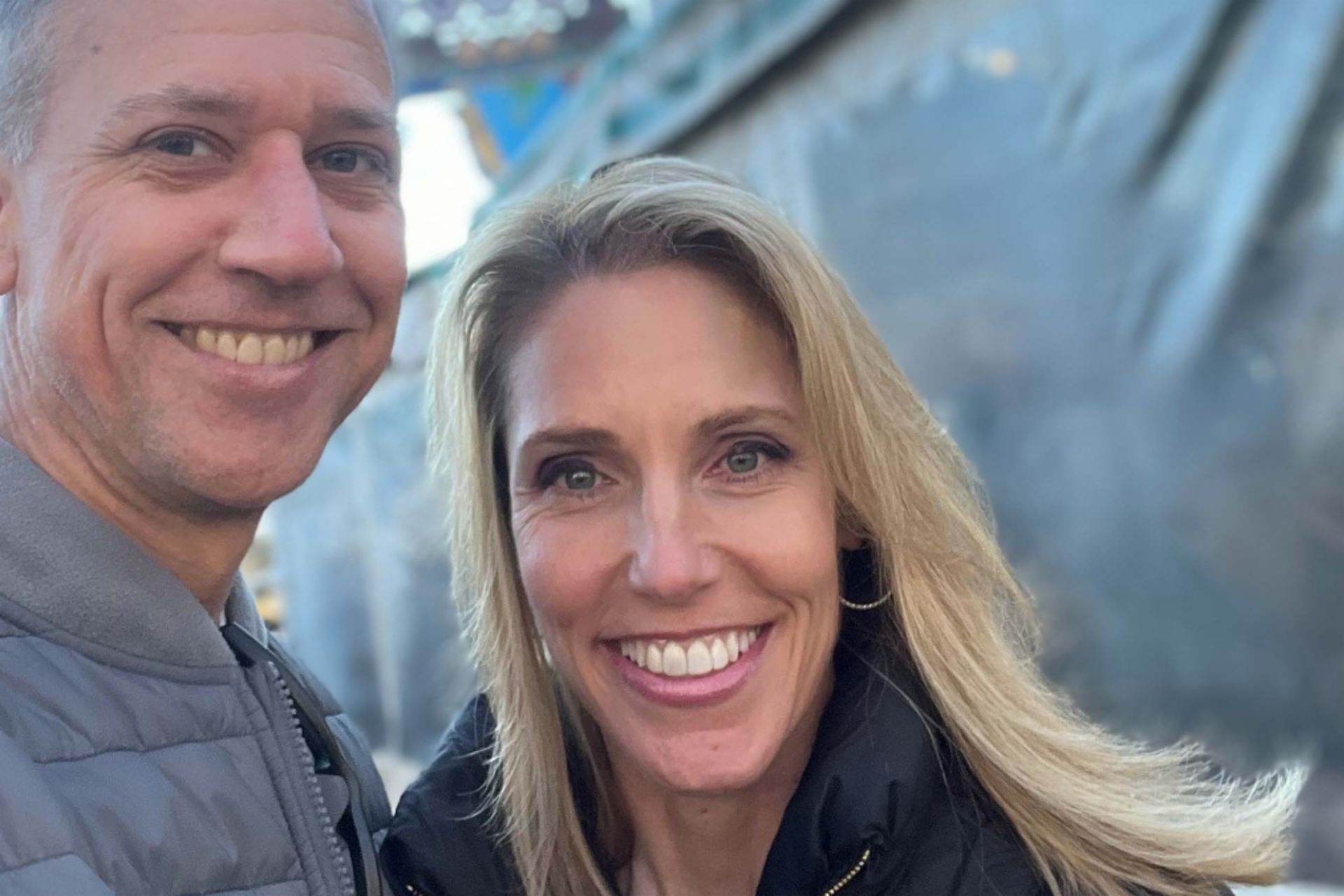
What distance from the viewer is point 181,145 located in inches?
62.3

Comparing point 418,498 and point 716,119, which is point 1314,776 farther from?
point 418,498

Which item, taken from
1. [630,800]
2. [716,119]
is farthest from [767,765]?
[716,119]

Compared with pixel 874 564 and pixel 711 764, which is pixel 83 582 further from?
pixel 874 564

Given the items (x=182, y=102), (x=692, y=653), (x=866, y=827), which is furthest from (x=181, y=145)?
(x=866, y=827)

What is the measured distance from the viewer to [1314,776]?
319cm

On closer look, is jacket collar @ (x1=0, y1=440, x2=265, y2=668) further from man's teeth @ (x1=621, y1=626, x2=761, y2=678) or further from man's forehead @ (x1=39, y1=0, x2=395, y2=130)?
man's teeth @ (x1=621, y1=626, x2=761, y2=678)

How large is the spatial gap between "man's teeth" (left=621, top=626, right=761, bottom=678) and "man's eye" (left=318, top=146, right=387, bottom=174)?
2.22 feet

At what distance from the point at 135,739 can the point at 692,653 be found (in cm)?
69

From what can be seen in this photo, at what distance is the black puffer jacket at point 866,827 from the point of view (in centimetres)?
176

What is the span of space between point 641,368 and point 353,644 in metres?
4.57

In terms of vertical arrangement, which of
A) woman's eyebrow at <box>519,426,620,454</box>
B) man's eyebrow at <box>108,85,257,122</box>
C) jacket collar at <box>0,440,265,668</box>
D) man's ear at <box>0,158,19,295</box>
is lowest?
jacket collar at <box>0,440,265,668</box>

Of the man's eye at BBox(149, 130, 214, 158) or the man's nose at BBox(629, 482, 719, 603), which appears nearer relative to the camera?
the man's eye at BBox(149, 130, 214, 158)

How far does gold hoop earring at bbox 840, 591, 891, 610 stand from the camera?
200cm

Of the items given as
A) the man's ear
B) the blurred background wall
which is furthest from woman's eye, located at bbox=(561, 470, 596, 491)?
the blurred background wall
